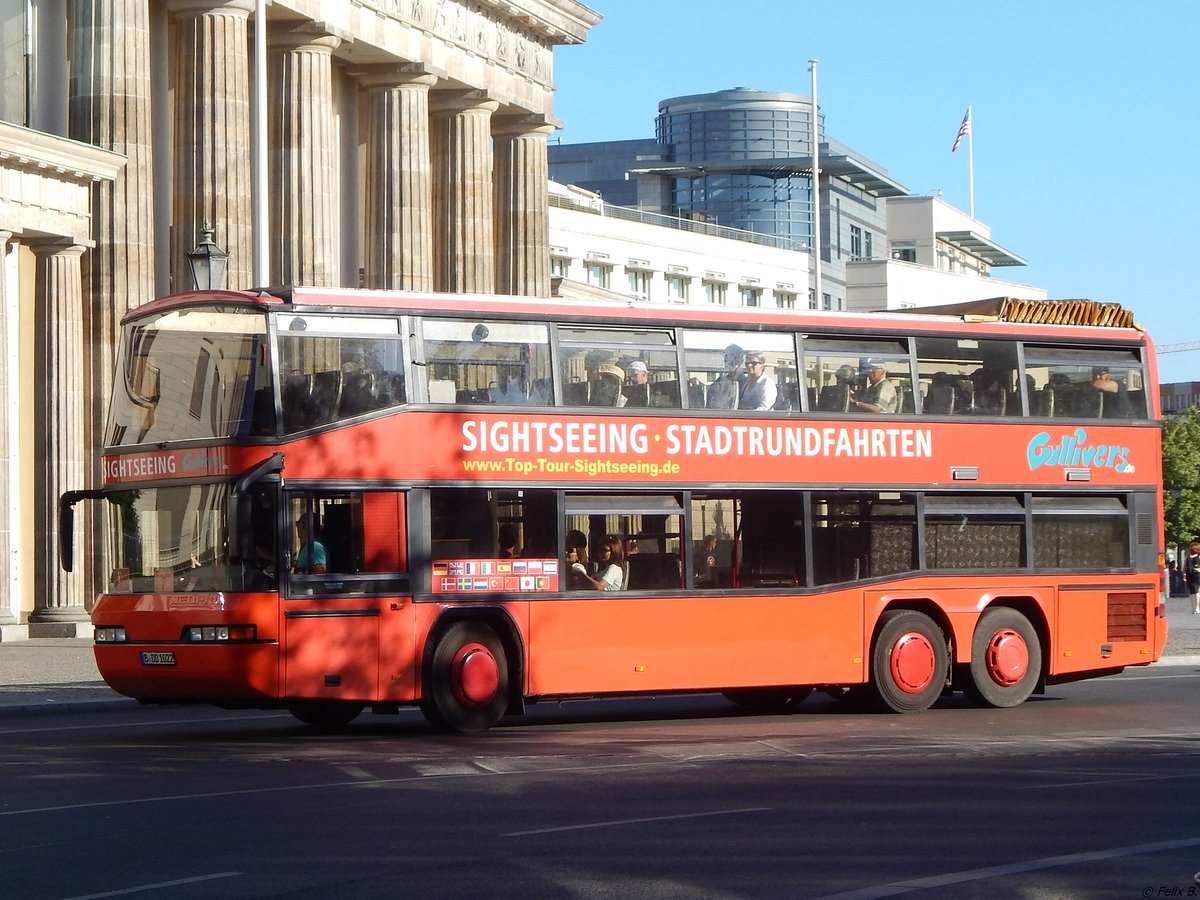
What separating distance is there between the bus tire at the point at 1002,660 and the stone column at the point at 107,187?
1696 cm

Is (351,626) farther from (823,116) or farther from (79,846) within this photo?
(823,116)

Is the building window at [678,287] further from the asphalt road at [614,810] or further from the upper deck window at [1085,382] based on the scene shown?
the asphalt road at [614,810]

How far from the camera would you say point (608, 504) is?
17.7 m

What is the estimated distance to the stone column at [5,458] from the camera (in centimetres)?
3011

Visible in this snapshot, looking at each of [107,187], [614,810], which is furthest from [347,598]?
[107,187]

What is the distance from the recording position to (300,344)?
53.6 feet

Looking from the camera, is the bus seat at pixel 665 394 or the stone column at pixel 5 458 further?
the stone column at pixel 5 458

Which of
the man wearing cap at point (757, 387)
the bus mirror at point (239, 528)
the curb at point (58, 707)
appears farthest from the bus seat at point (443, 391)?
the curb at point (58, 707)

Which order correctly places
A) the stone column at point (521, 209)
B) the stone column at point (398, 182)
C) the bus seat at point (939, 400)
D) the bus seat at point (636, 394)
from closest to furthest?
the bus seat at point (636, 394), the bus seat at point (939, 400), the stone column at point (398, 182), the stone column at point (521, 209)

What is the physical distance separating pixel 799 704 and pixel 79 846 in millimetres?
12196

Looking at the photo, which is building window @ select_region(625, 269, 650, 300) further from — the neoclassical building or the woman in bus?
the woman in bus

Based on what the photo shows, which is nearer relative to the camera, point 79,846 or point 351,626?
point 79,846

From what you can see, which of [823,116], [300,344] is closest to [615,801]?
[300,344]

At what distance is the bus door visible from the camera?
16.1m
